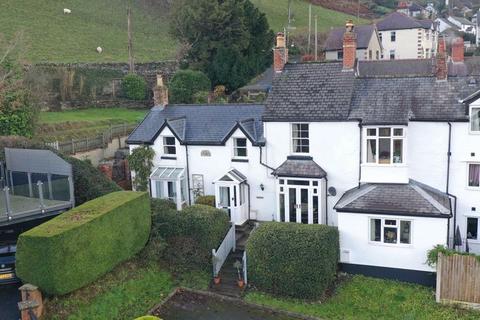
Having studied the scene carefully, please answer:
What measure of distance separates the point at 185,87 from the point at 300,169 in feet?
82.3

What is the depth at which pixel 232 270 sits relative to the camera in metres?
21.4

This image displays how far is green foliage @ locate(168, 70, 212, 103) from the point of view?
1804 inches

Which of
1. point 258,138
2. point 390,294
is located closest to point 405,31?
point 258,138

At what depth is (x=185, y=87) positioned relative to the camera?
46.1 m


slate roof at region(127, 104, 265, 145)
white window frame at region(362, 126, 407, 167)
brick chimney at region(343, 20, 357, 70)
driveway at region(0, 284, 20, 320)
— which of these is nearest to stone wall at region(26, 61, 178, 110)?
slate roof at region(127, 104, 265, 145)

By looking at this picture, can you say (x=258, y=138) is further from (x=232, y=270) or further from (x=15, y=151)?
(x=15, y=151)

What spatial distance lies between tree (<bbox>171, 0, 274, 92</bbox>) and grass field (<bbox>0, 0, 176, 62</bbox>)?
10.3m

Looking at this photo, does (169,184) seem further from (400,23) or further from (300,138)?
Answer: (400,23)

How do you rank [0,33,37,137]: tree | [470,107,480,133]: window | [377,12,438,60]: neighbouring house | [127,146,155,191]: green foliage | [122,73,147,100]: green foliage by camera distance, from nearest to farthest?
[470,107,480,133]: window
[127,146,155,191]: green foliage
[0,33,37,137]: tree
[122,73,147,100]: green foliage
[377,12,438,60]: neighbouring house

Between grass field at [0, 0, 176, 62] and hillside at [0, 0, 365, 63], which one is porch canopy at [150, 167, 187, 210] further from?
grass field at [0, 0, 176, 62]

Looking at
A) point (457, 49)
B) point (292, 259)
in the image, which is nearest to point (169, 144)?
point (292, 259)

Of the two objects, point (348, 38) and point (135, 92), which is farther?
point (135, 92)

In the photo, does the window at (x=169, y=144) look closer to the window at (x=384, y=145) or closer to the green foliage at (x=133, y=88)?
the window at (x=384, y=145)

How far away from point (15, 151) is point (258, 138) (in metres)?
11.4
